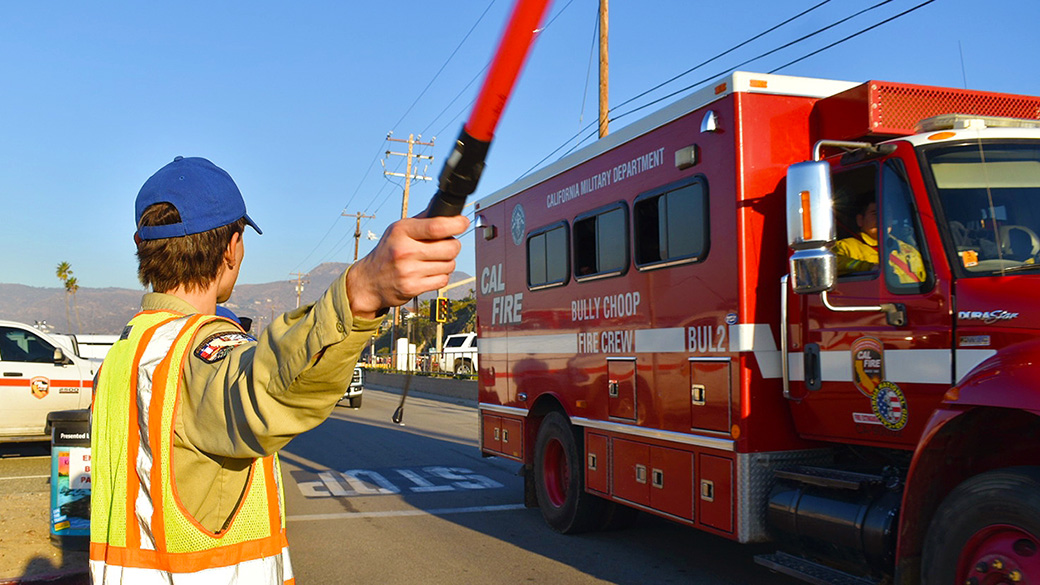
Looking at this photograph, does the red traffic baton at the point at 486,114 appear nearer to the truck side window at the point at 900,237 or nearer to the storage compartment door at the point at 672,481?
the truck side window at the point at 900,237

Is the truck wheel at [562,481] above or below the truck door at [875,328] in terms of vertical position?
below

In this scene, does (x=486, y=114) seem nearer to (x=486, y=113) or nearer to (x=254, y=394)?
(x=486, y=113)

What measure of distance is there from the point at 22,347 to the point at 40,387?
70 cm

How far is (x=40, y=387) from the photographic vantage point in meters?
12.9

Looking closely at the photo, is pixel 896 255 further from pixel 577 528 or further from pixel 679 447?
pixel 577 528

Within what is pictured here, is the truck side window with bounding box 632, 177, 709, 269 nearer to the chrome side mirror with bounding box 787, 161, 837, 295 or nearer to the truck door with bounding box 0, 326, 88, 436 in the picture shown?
the chrome side mirror with bounding box 787, 161, 837, 295

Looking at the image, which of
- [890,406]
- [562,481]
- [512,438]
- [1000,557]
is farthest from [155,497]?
[512,438]

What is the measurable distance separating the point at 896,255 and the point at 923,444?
1215mm

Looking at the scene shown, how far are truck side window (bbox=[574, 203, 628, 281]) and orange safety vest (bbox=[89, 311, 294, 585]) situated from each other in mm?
5504

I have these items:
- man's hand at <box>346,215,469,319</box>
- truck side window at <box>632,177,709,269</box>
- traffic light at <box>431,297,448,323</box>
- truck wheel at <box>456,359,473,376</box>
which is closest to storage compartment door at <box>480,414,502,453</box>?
truck side window at <box>632,177,709,269</box>

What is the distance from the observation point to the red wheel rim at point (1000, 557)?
3650mm

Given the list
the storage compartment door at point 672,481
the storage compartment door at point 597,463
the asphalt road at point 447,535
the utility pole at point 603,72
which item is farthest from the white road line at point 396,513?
the utility pole at point 603,72

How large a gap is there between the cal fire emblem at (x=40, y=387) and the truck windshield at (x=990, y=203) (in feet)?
40.8

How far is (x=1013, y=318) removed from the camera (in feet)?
13.9
